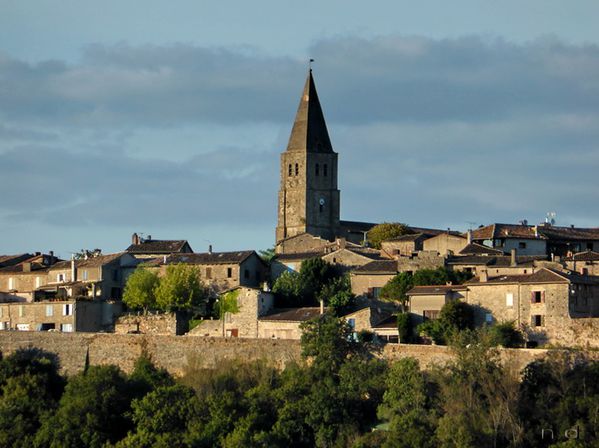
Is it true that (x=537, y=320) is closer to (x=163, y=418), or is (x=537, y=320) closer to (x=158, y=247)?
(x=163, y=418)

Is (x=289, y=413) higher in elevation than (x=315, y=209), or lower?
lower

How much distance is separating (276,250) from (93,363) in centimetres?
1846

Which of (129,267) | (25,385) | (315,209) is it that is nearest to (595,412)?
(25,385)

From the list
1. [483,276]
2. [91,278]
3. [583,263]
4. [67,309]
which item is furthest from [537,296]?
[91,278]

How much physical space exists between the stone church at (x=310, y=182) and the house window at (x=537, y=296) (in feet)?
85.9

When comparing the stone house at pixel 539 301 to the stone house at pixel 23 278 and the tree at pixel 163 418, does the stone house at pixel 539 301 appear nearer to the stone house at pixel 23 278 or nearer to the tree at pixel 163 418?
the tree at pixel 163 418

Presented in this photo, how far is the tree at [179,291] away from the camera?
67.2 meters

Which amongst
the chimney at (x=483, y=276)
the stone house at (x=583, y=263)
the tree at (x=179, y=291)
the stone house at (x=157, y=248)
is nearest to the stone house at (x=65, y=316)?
the tree at (x=179, y=291)

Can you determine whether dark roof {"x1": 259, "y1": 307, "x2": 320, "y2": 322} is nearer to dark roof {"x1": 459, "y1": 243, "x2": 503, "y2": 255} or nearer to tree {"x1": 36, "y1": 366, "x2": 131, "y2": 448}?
tree {"x1": 36, "y1": 366, "x2": 131, "y2": 448}

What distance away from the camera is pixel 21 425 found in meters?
58.7

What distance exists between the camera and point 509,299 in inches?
2343

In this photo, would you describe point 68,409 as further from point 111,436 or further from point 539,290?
point 539,290

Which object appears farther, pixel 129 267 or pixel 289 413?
pixel 129 267

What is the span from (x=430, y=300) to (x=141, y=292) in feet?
42.6
